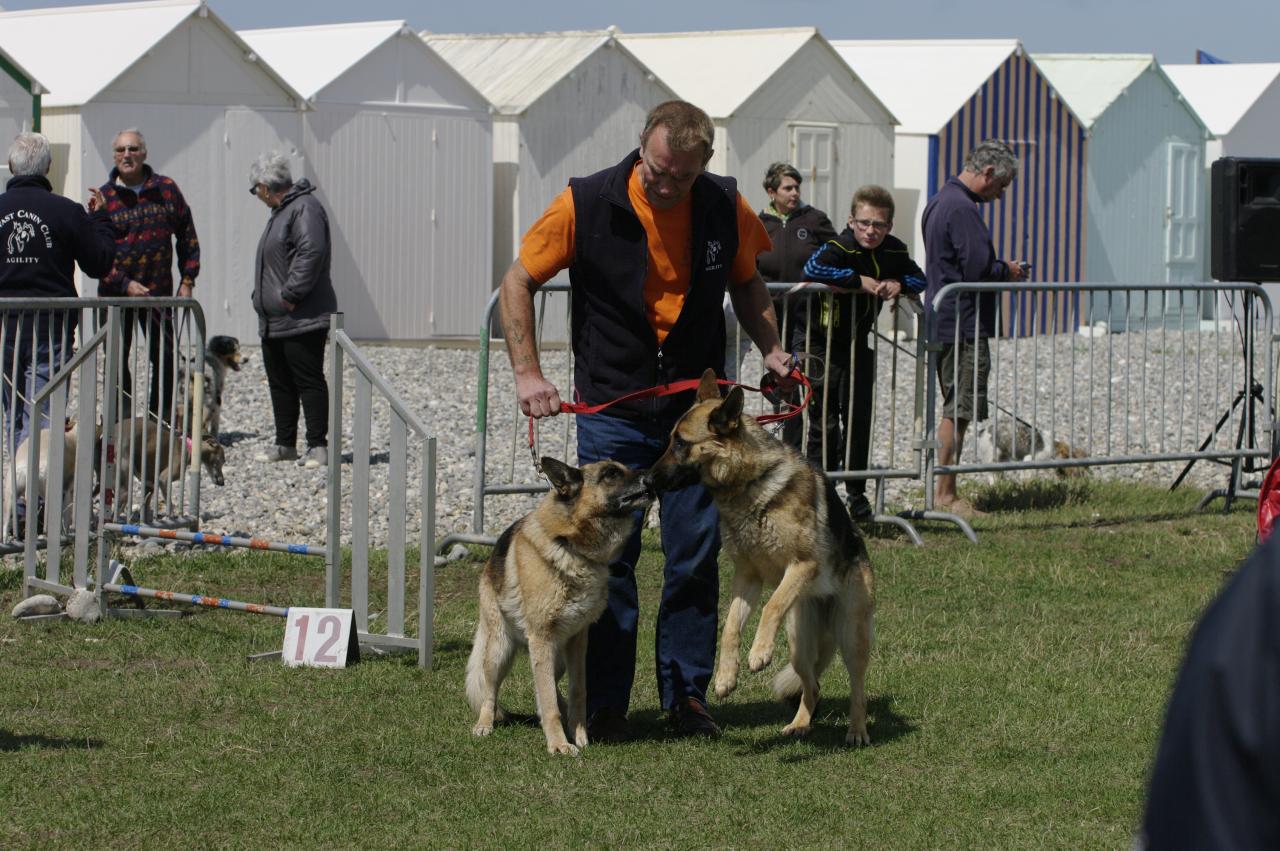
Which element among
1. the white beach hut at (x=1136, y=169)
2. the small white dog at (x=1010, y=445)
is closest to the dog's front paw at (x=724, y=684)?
the small white dog at (x=1010, y=445)

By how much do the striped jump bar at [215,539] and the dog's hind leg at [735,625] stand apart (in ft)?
6.91

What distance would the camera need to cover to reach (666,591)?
529 centimetres

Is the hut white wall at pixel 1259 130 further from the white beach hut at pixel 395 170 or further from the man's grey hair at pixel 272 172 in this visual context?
the man's grey hair at pixel 272 172

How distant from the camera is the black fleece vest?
5.07 metres

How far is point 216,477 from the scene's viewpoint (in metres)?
10.7

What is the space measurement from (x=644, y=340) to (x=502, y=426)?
8532 mm

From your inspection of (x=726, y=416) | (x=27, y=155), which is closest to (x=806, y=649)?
(x=726, y=416)

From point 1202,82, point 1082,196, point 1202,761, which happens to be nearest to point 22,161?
point 1202,761

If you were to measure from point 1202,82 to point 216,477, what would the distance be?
73.4 feet

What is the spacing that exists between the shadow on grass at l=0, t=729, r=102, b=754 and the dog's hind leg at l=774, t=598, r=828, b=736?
2.23 m

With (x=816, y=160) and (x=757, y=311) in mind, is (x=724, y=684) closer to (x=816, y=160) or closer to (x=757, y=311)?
(x=757, y=311)

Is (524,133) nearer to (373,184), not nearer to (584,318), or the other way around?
(373,184)

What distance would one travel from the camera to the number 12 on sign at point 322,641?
6219 mm

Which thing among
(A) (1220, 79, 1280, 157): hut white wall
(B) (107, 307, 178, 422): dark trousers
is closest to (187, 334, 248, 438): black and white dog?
(B) (107, 307, 178, 422): dark trousers
